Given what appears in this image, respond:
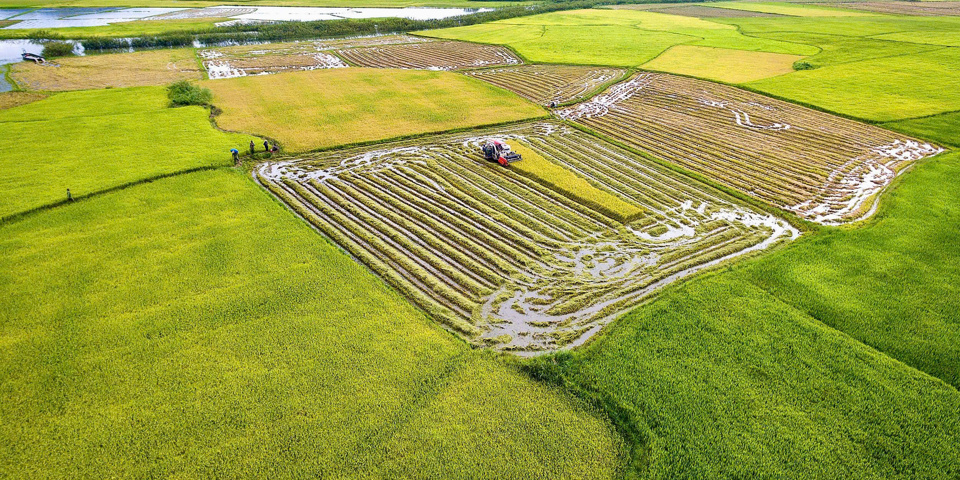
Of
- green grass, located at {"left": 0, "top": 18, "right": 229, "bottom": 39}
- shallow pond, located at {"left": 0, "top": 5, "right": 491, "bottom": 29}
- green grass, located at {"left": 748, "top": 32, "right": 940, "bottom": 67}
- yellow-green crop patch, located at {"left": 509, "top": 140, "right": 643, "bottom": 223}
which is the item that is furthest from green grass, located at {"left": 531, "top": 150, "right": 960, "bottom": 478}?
shallow pond, located at {"left": 0, "top": 5, "right": 491, "bottom": 29}

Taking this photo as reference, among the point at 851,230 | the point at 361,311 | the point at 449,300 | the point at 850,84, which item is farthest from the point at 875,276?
the point at 850,84

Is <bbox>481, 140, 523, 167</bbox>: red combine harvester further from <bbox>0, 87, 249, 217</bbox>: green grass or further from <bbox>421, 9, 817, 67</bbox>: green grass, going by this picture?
<bbox>421, 9, 817, 67</bbox>: green grass

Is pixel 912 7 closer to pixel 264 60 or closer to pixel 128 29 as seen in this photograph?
pixel 264 60

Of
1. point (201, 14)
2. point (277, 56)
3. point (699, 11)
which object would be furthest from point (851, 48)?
point (201, 14)

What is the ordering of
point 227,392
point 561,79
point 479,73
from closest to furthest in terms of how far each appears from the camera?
point 227,392 → point 561,79 → point 479,73

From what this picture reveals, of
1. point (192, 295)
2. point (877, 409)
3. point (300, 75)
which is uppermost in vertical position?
point (300, 75)

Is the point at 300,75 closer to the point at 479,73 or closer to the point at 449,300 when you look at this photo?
the point at 479,73

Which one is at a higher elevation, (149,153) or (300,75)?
(300,75)
